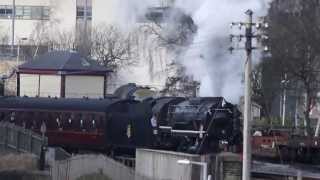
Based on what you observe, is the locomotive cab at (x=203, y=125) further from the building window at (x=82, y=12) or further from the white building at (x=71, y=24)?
the building window at (x=82, y=12)

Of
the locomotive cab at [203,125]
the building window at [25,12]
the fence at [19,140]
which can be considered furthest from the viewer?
the building window at [25,12]

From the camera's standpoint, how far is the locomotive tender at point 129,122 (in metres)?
45.3

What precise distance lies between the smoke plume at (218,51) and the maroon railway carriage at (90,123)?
4744mm

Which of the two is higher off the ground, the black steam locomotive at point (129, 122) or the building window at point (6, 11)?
the building window at point (6, 11)

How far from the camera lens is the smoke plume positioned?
150ft

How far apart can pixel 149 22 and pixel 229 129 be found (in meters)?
37.0

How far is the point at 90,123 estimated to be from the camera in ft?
165

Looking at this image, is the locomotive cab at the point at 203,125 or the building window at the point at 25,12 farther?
the building window at the point at 25,12

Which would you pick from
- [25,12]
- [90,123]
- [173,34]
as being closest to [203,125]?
[90,123]

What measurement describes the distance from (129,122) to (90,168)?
8661 mm

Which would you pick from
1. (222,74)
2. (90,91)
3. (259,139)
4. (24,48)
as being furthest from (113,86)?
(222,74)

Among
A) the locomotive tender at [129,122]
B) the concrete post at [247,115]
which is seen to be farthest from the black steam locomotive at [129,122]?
the concrete post at [247,115]

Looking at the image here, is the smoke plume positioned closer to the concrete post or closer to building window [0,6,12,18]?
the concrete post

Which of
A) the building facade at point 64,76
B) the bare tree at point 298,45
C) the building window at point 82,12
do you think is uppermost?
the building window at point 82,12
